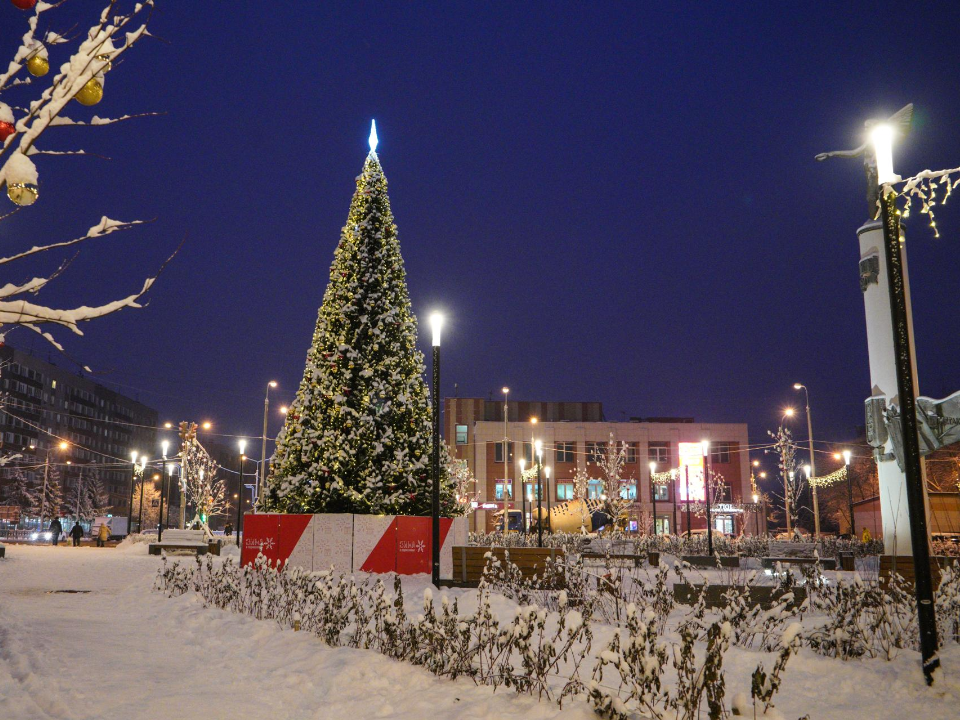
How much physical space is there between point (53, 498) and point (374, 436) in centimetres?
8446

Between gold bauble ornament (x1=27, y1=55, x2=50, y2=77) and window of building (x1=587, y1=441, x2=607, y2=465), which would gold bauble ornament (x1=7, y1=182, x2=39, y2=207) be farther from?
window of building (x1=587, y1=441, x2=607, y2=465)

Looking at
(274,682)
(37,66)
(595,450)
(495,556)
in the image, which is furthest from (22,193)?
(595,450)

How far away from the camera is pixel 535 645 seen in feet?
28.8

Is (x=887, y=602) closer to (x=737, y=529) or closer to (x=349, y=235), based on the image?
(x=349, y=235)

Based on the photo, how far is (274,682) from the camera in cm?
717

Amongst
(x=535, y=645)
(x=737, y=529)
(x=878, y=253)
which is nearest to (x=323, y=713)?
(x=535, y=645)

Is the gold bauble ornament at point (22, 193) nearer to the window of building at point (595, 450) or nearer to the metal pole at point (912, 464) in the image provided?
the metal pole at point (912, 464)

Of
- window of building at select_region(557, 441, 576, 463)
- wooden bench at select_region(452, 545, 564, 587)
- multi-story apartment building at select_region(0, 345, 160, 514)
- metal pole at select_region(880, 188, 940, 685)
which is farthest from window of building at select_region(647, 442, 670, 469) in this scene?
metal pole at select_region(880, 188, 940, 685)

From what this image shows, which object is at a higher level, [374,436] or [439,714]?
[374,436]

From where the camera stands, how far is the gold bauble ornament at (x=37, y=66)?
13.7ft

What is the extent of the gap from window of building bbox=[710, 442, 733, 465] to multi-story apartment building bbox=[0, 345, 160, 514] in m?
67.2

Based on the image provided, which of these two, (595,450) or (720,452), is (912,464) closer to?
(595,450)

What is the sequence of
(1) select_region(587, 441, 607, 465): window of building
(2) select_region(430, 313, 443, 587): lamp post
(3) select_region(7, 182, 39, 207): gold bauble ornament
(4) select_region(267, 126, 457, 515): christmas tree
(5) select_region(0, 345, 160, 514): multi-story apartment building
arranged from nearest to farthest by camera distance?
(3) select_region(7, 182, 39, 207): gold bauble ornament → (2) select_region(430, 313, 443, 587): lamp post → (4) select_region(267, 126, 457, 515): christmas tree → (1) select_region(587, 441, 607, 465): window of building → (5) select_region(0, 345, 160, 514): multi-story apartment building

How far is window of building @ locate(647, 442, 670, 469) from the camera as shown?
7462 centimetres
